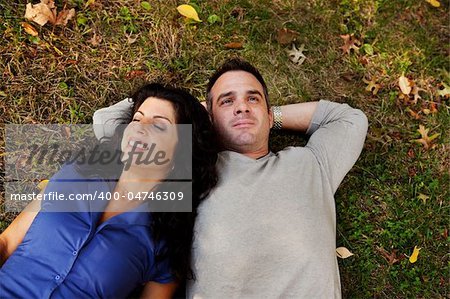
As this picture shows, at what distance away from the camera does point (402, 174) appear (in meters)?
3.72

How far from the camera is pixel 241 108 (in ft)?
10.1

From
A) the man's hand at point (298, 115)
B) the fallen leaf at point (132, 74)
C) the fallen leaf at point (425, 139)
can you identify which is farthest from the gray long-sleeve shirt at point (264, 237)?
the fallen leaf at point (425, 139)

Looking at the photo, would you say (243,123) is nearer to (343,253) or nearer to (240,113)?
(240,113)

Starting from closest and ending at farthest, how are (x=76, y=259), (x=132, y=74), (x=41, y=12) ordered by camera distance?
1. (x=76, y=259)
2. (x=41, y=12)
3. (x=132, y=74)

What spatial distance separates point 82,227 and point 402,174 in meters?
2.48

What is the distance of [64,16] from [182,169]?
163cm

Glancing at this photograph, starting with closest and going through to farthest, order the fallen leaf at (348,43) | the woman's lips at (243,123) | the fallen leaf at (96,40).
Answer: the woman's lips at (243,123) → the fallen leaf at (96,40) → the fallen leaf at (348,43)

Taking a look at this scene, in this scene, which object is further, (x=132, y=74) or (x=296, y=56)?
(x=296, y=56)

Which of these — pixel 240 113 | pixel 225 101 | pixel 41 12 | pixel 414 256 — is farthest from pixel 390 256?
pixel 41 12

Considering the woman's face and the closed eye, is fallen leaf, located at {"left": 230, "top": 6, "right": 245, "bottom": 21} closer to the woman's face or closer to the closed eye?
the closed eye

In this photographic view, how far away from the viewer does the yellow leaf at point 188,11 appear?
147 inches

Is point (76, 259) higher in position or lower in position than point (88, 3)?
lower

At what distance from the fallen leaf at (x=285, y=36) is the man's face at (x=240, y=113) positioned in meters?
0.73

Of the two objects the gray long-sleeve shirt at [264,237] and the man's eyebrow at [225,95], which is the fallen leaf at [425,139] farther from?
the man's eyebrow at [225,95]
